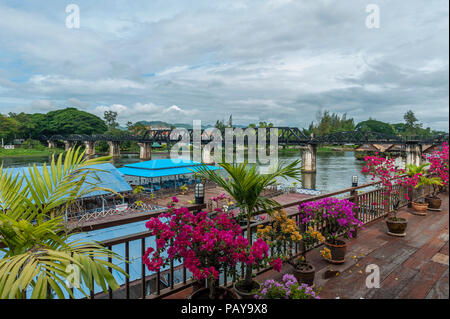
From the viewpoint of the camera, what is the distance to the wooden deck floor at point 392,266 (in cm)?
260

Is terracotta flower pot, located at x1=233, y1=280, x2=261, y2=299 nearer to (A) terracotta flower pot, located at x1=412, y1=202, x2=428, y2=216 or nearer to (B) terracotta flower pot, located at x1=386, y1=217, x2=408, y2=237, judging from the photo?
(B) terracotta flower pot, located at x1=386, y1=217, x2=408, y2=237

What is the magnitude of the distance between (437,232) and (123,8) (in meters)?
6.42

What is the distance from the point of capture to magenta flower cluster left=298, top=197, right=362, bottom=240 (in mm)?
3057

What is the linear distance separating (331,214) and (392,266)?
1052mm

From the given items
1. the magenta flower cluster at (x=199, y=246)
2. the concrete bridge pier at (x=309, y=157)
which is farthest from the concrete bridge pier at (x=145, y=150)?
the magenta flower cluster at (x=199, y=246)

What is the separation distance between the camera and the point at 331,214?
3094 mm

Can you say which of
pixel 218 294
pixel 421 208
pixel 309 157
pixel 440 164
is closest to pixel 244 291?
pixel 218 294

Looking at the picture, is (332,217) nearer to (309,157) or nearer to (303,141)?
(309,157)

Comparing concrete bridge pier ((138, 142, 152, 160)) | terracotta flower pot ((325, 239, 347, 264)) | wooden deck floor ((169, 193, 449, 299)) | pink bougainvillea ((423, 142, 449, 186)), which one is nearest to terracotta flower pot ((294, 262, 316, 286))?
wooden deck floor ((169, 193, 449, 299))

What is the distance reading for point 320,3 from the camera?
4.17 m

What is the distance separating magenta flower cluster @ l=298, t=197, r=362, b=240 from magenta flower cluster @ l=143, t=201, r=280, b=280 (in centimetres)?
135
